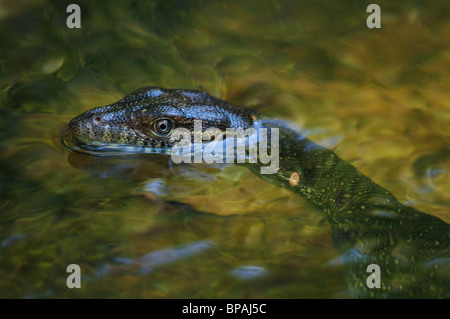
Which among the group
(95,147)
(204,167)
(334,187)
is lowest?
(334,187)

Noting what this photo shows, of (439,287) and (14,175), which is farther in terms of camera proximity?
(14,175)

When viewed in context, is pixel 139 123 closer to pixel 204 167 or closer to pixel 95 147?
pixel 95 147

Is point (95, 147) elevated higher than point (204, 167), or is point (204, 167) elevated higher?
point (95, 147)

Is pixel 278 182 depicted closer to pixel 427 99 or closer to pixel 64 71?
pixel 427 99

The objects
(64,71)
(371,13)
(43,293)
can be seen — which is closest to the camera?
(43,293)

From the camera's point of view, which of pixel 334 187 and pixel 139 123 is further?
pixel 334 187

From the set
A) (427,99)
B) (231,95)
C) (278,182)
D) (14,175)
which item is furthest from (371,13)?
(14,175)

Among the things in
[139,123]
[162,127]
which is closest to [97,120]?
[139,123]
